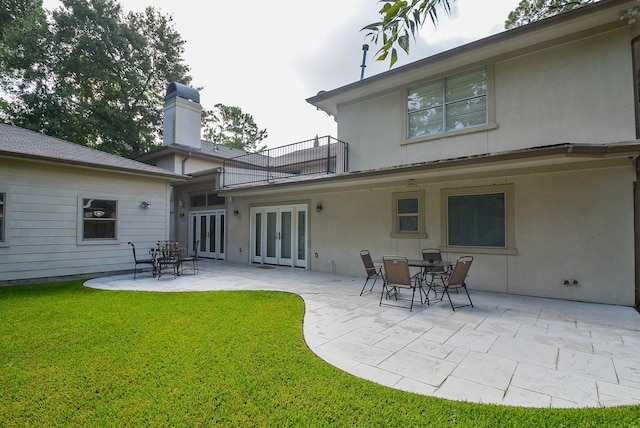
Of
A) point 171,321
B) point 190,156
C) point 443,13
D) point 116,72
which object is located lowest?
point 171,321

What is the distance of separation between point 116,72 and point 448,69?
19.9m

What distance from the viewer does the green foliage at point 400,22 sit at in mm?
2541

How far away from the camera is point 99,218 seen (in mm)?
9352

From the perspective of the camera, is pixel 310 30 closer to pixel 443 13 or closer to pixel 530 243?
pixel 443 13

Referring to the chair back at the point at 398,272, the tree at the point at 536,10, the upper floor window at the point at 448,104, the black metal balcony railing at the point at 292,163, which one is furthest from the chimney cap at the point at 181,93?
the tree at the point at 536,10

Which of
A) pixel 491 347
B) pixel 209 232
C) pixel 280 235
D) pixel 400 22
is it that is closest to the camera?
pixel 400 22

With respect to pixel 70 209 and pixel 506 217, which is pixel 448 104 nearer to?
pixel 506 217

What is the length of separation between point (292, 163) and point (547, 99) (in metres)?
10.9

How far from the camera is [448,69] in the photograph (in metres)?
7.91

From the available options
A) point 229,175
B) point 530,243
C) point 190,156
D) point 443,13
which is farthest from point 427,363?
point 190,156

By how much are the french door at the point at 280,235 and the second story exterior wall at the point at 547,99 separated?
164 inches

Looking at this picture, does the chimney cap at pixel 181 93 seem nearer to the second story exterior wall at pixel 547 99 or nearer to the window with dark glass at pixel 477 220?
the second story exterior wall at pixel 547 99

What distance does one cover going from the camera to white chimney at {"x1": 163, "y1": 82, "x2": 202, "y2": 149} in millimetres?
14815

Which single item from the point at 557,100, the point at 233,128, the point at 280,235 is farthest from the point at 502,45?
the point at 233,128
